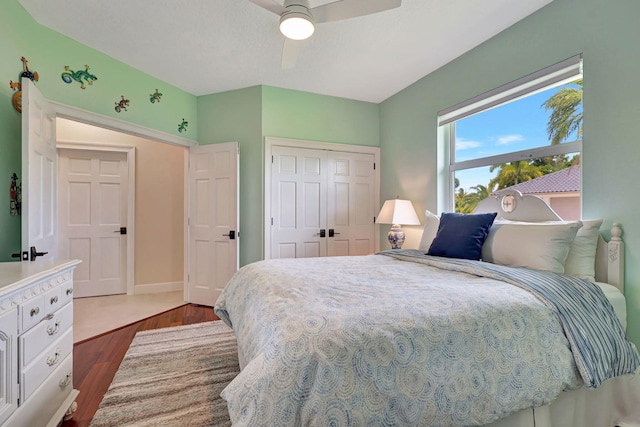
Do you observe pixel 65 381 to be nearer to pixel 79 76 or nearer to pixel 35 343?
pixel 35 343

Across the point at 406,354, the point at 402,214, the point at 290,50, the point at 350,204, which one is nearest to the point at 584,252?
the point at 406,354

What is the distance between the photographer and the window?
222 cm

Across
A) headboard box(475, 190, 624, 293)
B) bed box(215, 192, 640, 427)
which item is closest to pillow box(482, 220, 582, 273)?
bed box(215, 192, 640, 427)

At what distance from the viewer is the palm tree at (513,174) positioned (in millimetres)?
2494

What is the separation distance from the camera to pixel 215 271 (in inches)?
150

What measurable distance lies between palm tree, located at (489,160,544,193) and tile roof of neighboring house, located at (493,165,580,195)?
48mm

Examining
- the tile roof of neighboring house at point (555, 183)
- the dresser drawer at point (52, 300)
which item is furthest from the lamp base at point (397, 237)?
the dresser drawer at point (52, 300)

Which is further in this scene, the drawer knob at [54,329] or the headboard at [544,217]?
the headboard at [544,217]

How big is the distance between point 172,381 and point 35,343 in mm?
911

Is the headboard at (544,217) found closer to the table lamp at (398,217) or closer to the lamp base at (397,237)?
the table lamp at (398,217)

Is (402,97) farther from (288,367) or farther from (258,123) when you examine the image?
(288,367)

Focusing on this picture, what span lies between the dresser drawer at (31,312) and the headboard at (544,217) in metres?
3.03

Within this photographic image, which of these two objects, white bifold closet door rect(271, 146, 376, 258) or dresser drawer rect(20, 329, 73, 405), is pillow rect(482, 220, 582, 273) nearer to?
white bifold closet door rect(271, 146, 376, 258)

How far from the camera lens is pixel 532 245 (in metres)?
1.92
